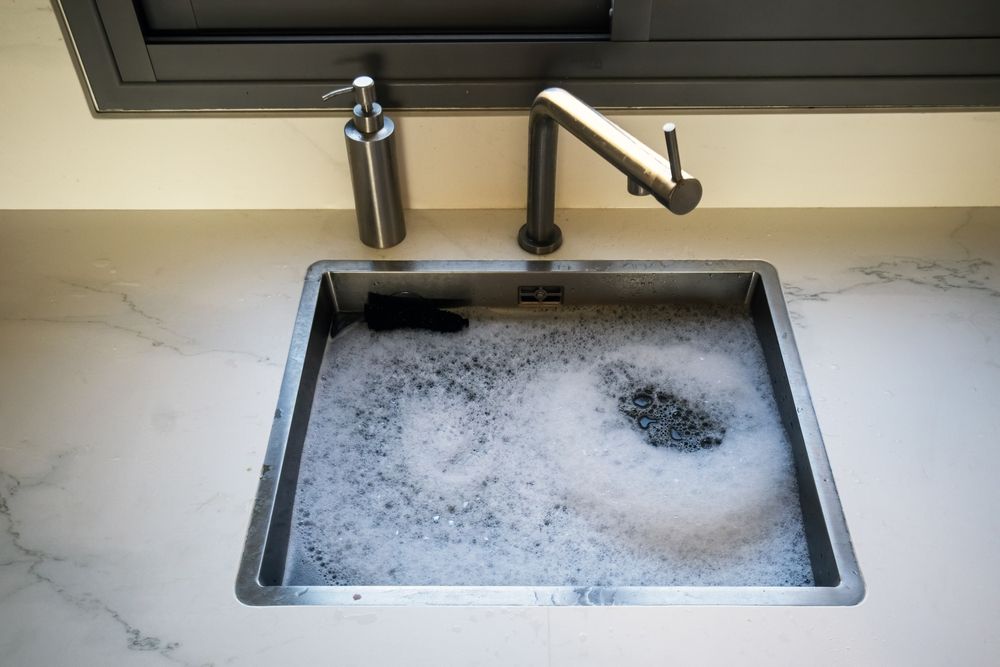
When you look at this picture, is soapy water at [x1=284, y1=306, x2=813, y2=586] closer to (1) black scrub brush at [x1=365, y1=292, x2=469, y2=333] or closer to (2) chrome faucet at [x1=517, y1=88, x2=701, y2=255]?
(1) black scrub brush at [x1=365, y1=292, x2=469, y2=333]

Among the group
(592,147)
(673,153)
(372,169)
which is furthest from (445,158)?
(673,153)

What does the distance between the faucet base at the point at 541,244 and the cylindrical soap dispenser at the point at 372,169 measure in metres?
0.16

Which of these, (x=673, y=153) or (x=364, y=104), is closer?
(x=673, y=153)

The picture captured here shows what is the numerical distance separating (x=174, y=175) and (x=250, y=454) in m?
0.48

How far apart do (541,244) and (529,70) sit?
0.22 m

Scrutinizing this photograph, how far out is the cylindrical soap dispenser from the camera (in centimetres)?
102

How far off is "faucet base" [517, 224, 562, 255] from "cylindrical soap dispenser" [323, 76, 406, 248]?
16 cm

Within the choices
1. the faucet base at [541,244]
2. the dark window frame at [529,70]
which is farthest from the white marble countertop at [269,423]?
the dark window frame at [529,70]

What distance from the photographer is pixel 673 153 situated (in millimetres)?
832

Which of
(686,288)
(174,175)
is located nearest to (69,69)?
(174,175)

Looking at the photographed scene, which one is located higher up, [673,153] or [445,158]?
[673,153]

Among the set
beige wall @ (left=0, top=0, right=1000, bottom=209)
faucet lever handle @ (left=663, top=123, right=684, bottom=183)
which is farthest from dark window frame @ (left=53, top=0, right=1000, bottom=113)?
faucet lever handle @ (left=663, top=123, right=684, bottom=183)

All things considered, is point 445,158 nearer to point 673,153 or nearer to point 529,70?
point 529,70

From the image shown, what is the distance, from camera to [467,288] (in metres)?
1.13
